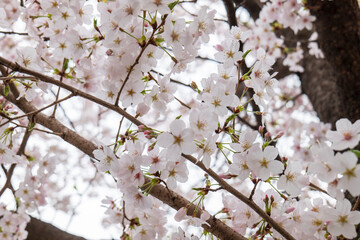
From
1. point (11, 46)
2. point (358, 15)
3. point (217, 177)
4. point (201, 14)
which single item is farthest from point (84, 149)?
point (11, 46)

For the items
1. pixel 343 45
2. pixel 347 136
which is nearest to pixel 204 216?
pixel 347 136

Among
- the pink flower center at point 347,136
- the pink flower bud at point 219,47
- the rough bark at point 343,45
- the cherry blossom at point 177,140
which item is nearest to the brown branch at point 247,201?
the cherry blossom at point 177,140

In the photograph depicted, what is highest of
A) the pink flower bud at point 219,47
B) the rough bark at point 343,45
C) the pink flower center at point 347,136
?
the rough bark at point 343,45

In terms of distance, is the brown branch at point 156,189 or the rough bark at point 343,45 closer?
the brown branch at point 156,189

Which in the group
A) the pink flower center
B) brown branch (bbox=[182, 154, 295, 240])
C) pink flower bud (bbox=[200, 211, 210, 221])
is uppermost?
the pink flower center

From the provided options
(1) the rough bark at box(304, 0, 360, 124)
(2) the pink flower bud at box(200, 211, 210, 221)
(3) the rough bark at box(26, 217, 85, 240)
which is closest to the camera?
(2) the pink flower bud at box(200, 211, 210, 221)

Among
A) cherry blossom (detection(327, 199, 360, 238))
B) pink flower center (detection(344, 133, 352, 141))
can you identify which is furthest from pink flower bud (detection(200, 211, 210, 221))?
pink flower center (detection(344, 133, 352, 141))

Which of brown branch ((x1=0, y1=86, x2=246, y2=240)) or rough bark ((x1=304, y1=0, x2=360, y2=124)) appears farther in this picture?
rough bark ((x1=304, y1=0, x2=360, y2=124))

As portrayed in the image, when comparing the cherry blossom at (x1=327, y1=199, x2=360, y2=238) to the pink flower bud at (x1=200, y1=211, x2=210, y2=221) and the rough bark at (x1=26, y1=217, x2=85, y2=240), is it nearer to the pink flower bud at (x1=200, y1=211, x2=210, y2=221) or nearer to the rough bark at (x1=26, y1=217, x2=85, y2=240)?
the pink flower bud at (x1=200, y1=211, x2=210, y2=221)

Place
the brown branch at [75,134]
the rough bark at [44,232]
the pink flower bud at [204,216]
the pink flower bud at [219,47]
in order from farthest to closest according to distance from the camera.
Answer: the rough bark at [44,232]
the pink flower bud at [219,47]
the pink flower bud at [204,216]
the brown branch at [75,134]

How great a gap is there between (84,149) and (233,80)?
616 millimetres

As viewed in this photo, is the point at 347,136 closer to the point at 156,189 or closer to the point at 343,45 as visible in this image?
the point at 156,189

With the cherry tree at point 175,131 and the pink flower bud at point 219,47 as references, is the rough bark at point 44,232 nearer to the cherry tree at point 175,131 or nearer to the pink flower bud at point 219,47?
the cherry tree at point 175,131

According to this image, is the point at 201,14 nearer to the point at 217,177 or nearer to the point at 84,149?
the point at 217,177
